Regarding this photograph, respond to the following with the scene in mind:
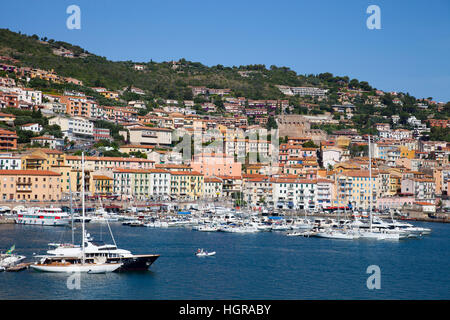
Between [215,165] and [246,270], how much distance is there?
32.0 m

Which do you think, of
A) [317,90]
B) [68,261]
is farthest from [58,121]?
[317,90]

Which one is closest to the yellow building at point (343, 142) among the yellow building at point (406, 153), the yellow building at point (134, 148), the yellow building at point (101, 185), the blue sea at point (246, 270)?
the yellow building at point (406, 153)

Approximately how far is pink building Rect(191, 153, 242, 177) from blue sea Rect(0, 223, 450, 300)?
63.3ft

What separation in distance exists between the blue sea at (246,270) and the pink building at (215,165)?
63.3 feet

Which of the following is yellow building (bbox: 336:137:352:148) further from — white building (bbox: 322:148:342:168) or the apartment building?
the apartment building

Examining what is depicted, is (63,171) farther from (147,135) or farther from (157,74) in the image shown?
(157,74)

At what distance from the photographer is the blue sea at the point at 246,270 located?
643 inches

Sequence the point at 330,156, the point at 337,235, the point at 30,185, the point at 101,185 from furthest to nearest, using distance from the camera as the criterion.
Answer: the point at 330,156
the point at 101,185
the point at 30,185
the point at 337,235

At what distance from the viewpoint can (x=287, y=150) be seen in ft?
196

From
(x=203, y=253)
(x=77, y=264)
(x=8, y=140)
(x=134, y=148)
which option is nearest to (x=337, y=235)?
(x=203, y=253)

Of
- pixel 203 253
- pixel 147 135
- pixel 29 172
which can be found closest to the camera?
pixel 203 253

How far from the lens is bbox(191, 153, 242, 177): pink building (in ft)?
169

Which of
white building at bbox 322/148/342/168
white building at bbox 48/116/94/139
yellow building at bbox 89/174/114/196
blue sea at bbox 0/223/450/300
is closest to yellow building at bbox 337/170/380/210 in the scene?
white building at bbox 322/148/342/168

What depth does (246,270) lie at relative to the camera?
20.2m
